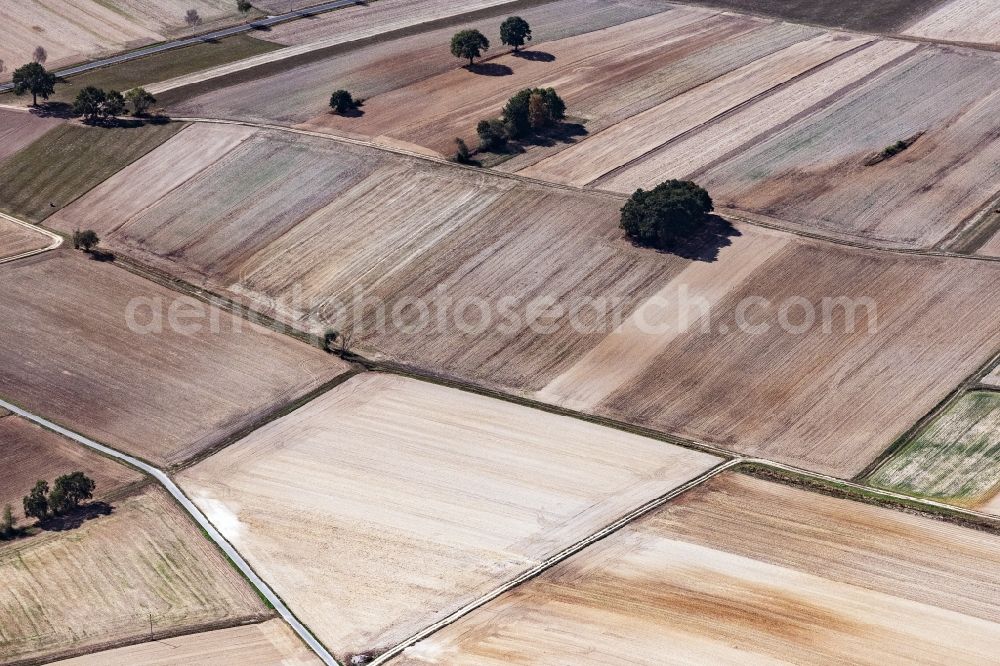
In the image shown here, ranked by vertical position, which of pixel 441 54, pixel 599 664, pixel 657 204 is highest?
pixel 441 54

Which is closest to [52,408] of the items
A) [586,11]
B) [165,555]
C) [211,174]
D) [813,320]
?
[165,555]

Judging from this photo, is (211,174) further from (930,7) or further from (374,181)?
(930,7)

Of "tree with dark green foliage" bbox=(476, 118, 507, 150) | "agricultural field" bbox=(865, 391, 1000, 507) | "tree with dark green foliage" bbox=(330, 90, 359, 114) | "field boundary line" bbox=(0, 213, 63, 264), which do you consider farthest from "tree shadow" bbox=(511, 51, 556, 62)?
"agricultural field" bbox=(865, 391, 1000, 507)

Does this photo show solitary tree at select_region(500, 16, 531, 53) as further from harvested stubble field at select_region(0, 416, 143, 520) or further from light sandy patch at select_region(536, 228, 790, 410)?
harvested stubble field at select_region(0, 416, 143, 520)

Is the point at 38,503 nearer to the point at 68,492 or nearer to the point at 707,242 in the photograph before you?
the point at 68,492

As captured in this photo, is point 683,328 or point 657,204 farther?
point 657,204

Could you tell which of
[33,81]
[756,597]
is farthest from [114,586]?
[33,81]

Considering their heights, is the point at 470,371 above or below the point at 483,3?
below
